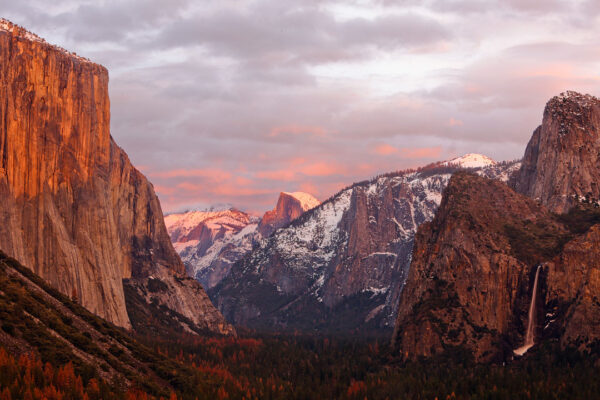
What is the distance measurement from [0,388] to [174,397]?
142ft

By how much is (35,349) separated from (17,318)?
26.9 ft

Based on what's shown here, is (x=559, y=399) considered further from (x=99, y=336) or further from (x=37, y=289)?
(x=37, y=289)

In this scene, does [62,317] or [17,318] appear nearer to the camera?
[17,318]

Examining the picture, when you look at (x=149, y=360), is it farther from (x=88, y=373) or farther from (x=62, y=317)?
(x=88, y=373)

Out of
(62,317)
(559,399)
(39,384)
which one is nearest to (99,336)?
(62,317)

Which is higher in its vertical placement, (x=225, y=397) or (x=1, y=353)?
(x=1, y=353)

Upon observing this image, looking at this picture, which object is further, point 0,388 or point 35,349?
point 35,349

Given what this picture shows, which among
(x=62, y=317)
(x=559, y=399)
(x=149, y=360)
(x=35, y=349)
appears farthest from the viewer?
(x=559, y=399)

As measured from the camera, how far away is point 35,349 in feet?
461


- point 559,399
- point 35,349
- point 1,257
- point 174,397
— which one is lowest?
point 559,399

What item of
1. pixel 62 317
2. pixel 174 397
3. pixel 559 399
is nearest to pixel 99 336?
pixel 62 317

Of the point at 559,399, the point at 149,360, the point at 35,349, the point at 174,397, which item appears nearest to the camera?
the point at 35,349

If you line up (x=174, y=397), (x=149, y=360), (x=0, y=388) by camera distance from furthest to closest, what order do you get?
(x=149, y=360) < (x=174, y=397) < (x=0, y=388)

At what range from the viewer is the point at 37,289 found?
177 metres
